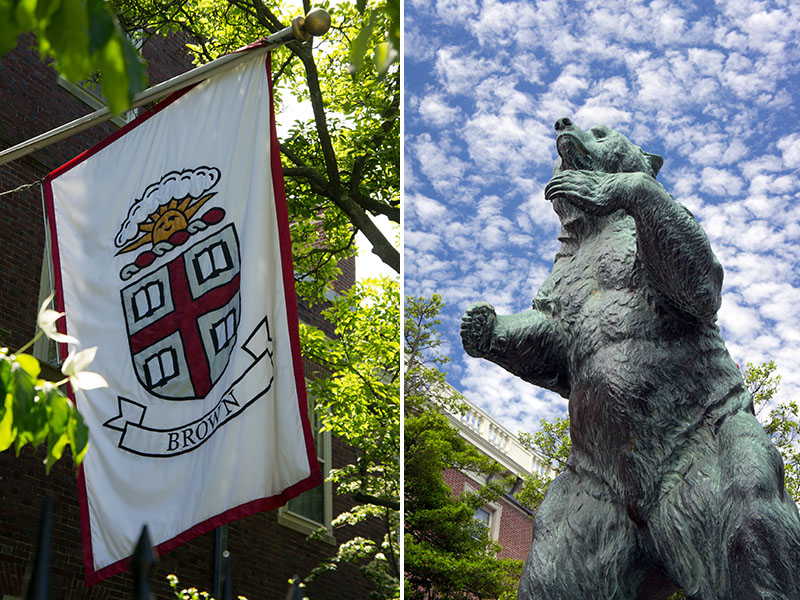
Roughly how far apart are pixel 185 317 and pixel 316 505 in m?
11.7

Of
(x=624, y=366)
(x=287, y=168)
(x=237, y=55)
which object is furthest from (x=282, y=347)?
(x=287, y=168)

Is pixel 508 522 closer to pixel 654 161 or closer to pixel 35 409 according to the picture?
pixel 654 161

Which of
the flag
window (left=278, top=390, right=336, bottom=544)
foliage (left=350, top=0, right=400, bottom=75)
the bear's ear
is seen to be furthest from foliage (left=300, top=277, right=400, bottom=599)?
foliage (left=350, top=0, right=400, bottom=75)

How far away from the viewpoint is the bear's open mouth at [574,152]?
2.97 metres

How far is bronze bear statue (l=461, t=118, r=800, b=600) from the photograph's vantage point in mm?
2455

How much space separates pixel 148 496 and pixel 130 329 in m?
0.88

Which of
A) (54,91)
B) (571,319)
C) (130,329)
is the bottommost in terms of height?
(571,319)

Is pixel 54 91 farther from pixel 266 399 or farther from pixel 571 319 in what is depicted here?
pixel 571 319

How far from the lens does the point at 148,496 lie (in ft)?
16.9

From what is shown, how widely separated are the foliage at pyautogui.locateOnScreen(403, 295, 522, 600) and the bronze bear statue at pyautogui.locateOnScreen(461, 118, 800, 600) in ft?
18.7

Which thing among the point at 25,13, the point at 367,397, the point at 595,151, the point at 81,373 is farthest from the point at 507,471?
the point at 25,13

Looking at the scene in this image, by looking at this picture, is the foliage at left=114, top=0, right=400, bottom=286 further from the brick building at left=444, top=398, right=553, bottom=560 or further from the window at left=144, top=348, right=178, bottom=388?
the window at left=144, top=348, right=178, bottom=388

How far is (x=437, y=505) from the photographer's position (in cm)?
1098

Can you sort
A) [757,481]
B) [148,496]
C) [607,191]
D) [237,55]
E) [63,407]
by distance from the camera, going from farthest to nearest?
[237,55], [148,496], [63,407], [607,191], [757,481]
